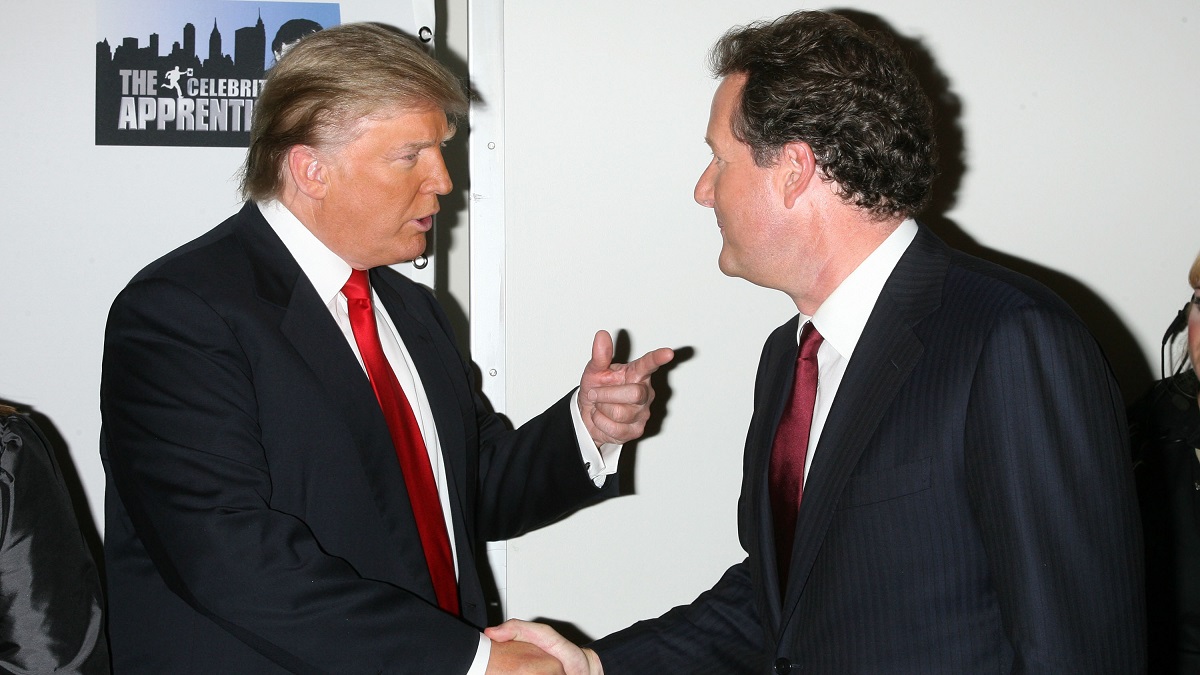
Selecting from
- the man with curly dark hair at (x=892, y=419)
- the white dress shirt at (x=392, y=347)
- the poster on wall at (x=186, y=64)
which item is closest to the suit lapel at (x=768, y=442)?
the man with curly dark hair at (x=892, y=419)

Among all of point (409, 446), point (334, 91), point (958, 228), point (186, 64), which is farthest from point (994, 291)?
point (186, 64)

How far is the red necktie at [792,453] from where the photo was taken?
161 centimetres

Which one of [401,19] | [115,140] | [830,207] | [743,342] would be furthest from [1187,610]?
[115,140]

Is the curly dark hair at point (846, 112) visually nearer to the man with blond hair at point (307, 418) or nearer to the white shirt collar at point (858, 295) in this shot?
the white shirt collar at point (858, 295)

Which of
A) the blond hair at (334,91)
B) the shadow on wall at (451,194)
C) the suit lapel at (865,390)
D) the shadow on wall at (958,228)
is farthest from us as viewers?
the shadow on wall at (958,228)

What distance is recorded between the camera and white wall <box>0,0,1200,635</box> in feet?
7.57

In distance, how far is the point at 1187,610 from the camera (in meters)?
2.21

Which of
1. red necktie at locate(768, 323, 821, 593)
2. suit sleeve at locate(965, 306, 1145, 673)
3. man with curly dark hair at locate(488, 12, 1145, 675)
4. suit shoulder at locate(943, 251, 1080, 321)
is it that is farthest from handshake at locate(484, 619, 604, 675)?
suit shoulder at locate(943, 251, 1080, 321)

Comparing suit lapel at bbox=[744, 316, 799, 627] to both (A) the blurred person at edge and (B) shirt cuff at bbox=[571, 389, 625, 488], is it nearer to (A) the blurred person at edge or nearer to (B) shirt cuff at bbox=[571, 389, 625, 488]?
(B) shirt cuff at bbox=[571, 389, 625, 488]

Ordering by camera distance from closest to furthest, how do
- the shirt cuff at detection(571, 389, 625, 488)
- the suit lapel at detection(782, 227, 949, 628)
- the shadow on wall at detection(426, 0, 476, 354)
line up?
the suit lapel at detection(782, 227, 949, 628) → the shirt cuff at detection(571, 389, 625, 488) → the shadow on wall at detection(426, 0, 476, 354)

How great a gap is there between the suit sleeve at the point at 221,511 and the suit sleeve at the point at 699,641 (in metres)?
0.40

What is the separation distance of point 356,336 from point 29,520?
1.91 feet

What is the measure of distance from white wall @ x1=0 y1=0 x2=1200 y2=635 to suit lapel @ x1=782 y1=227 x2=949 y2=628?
1.10 metres

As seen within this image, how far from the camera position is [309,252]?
1.85 metres
